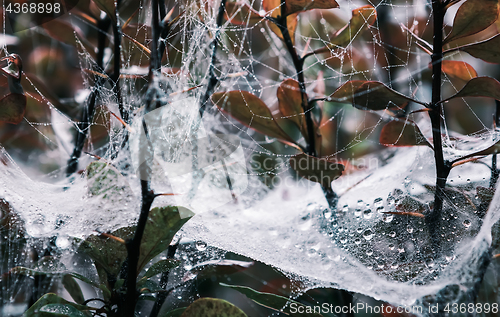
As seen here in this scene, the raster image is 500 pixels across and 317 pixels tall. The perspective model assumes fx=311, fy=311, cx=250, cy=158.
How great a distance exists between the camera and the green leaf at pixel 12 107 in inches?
18.5

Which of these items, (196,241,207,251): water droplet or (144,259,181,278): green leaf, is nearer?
(144,259,181,278): green leaf

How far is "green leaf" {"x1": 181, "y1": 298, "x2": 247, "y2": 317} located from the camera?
361mm

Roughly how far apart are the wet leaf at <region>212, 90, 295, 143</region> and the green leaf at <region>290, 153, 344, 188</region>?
10 cm

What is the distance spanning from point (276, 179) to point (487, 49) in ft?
1.43

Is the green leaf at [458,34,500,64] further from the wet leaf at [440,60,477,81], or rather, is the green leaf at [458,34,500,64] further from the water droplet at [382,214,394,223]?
the water droplet at [382,214,394,223]

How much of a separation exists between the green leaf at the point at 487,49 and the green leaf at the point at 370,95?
0.12 metres

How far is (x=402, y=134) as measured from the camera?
0.48m

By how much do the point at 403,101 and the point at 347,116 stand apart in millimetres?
401

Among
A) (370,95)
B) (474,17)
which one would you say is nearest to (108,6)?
(370,95)

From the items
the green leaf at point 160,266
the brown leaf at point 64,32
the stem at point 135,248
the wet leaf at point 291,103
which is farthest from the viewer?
the brown leaf at point 64,32

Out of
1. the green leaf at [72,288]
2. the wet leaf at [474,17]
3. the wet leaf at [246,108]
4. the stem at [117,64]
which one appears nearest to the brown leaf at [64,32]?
the stem at [117,64]

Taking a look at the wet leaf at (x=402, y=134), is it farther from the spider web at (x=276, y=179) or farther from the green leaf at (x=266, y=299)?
the green leaf at (x=266, y=299)

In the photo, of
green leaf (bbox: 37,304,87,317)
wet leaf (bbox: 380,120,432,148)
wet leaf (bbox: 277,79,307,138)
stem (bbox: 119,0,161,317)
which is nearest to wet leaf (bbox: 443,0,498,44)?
wet leaf (bbox: 380,120,432,148)

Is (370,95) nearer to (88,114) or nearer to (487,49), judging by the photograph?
(487,49)
